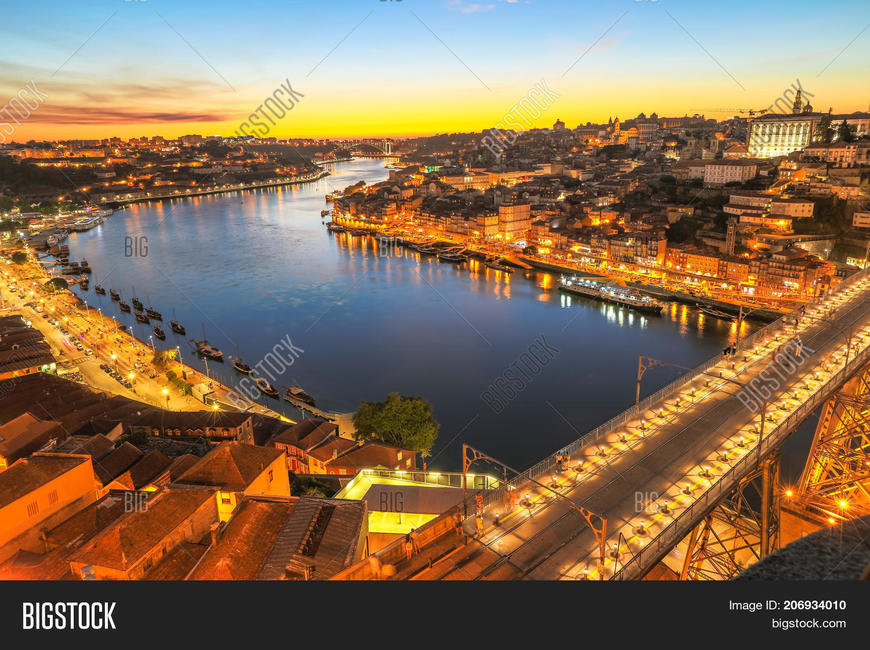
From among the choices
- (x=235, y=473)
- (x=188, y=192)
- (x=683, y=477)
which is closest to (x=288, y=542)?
(x=235, y=473)

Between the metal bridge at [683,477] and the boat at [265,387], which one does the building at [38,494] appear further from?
the boat at [265,387]

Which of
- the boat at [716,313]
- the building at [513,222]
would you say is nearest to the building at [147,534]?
the boat at [716,313]

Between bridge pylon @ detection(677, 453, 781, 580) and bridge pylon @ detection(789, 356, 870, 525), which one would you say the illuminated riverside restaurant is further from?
bridge pylon @ detection(789, 356, 870, 525)

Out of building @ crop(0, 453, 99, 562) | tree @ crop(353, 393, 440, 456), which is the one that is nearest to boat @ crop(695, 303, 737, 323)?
tree @ crop(353, 393, 440, 456)

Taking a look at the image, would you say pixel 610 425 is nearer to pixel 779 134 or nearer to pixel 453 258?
pixel 453 258

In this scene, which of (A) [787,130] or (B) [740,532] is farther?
(A) [787,130]

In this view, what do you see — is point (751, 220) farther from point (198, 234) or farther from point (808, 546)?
point (198, 234)

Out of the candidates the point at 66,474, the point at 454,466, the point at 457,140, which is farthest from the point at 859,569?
the point at 457,140
